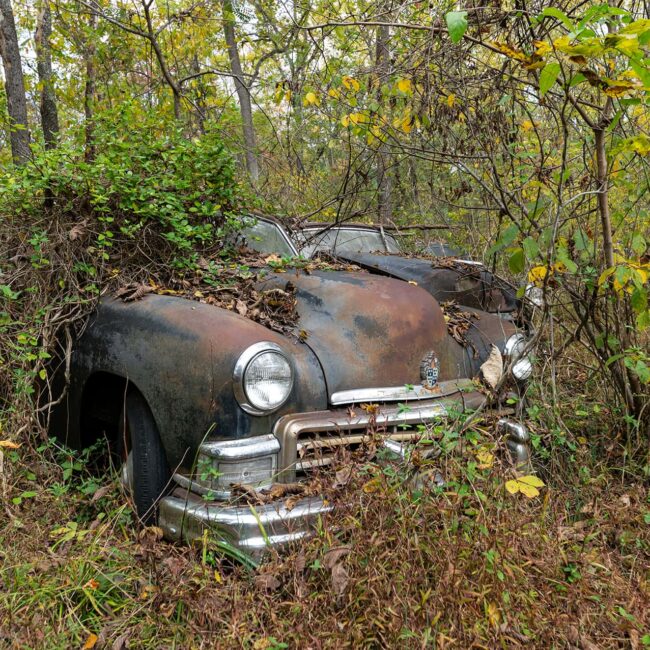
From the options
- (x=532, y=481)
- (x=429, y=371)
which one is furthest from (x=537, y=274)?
(x=532, y=481)

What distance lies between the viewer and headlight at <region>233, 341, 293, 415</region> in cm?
223

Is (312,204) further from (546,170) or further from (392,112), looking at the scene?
(546,170)

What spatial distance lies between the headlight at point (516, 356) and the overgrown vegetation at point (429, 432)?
0.09 metres

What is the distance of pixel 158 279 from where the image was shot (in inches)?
127

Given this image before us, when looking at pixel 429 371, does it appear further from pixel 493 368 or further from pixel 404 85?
pixel 404 85

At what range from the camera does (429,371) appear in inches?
110

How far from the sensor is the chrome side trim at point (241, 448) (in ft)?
7.18

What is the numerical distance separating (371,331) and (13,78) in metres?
6.61

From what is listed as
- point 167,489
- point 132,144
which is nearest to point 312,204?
point 132,144

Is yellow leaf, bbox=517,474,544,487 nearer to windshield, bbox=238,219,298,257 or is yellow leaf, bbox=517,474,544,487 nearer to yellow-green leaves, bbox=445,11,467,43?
yellow-green leaves, bbox=445,11,467,43

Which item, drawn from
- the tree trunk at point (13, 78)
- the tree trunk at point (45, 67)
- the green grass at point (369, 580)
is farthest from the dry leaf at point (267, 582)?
the tree trunk at point (45, 67)

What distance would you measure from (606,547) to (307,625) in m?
1.35

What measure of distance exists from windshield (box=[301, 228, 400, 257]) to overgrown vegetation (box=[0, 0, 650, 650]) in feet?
1.01

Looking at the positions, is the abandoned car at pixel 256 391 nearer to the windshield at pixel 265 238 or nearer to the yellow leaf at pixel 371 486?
the yellow leaf at pixel 371 486
